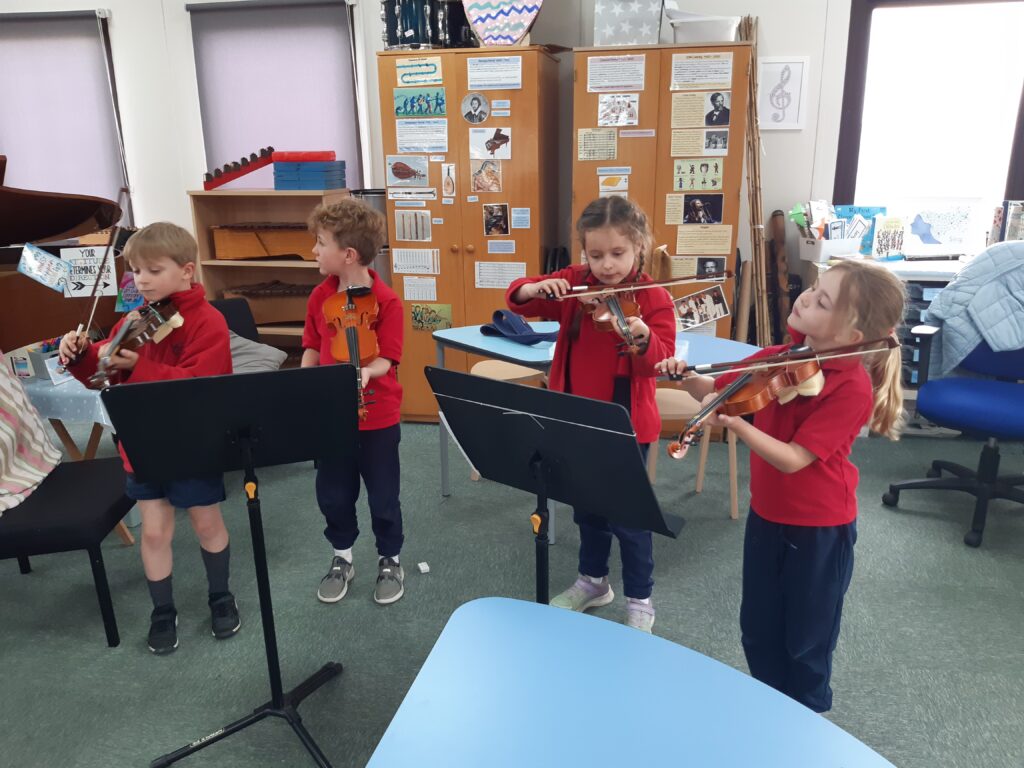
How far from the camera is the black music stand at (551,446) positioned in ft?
3.93

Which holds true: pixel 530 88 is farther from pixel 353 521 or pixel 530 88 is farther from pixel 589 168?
pixel 353 521

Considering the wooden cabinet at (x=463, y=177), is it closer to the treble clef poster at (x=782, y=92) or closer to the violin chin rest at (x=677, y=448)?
the treble clef poster at (x=782, y=92)

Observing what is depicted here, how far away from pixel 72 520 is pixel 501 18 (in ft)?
9.14

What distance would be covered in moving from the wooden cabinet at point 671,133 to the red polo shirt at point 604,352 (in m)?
1.73

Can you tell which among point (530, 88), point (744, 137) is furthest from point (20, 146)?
point (744, 137)

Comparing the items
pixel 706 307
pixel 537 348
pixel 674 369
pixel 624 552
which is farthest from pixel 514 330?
pixel 674 369

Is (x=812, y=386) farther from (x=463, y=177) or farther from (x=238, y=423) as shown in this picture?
(x=463, y=177)

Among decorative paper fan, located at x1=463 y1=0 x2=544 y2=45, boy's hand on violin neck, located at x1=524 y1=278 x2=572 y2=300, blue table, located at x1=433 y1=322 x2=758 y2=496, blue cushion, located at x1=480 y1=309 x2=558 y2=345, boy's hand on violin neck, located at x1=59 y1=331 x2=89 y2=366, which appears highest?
decorative paper fan, located at x1=463 y1=0 x2=544 y2=45

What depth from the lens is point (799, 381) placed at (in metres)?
1.36

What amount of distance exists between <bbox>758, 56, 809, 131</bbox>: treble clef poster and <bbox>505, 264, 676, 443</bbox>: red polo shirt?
8.06 feet

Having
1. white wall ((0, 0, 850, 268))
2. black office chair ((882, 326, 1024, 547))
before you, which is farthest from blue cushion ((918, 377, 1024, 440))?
white wall ((0, 0, 850, 268))

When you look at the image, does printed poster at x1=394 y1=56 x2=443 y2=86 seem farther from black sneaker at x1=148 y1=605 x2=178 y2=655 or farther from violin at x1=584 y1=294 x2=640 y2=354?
black sneaker at x1=148 y1=605 x2=178 y2=655

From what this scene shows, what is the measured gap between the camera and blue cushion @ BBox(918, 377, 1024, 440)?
2.69 metres

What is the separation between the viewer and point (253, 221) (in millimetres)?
4219
